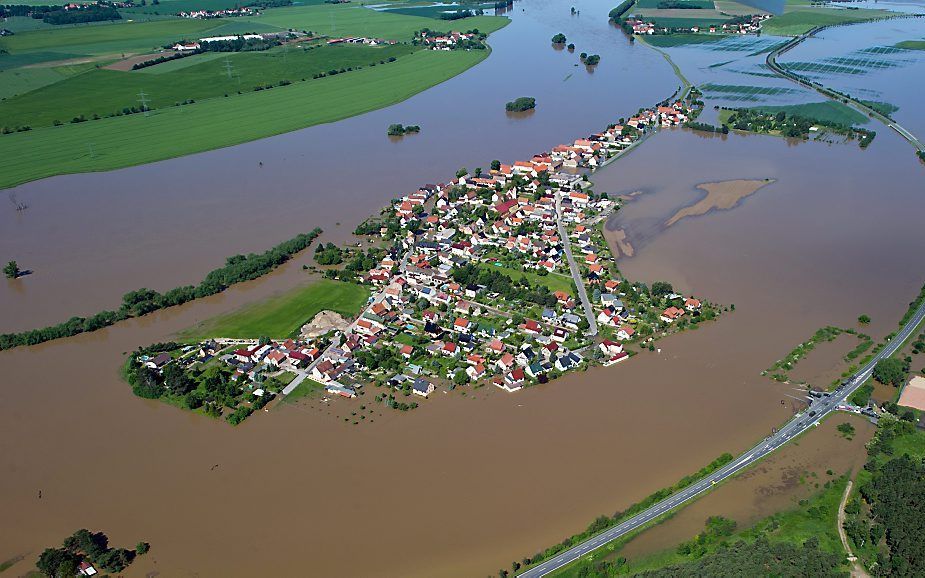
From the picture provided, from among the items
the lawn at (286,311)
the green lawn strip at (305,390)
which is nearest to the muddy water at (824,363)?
the green lawn strip at (305,390)

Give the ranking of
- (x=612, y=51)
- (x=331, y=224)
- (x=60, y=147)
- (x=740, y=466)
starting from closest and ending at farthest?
1. (x=740, y=466)
2. (x=331, y=224)
3. (x=60, y=147)
4. (x=612, y=51)

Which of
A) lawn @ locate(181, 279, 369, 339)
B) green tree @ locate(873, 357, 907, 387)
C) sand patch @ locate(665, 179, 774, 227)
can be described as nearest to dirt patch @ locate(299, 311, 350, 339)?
lawn @ locate(181, 279, 369, 339)

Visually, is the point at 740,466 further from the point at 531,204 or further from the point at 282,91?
the point at 282,91

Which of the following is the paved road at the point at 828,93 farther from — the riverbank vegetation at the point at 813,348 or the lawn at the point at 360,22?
the lawn at the point at 360,22

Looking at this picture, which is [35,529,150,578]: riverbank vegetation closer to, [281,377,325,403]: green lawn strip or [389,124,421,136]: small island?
[281,377,325,403]: green lawn strip

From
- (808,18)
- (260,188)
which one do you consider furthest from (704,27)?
(260,188)

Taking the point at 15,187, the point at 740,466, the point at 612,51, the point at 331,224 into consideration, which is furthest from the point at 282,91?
the point at 740,466
